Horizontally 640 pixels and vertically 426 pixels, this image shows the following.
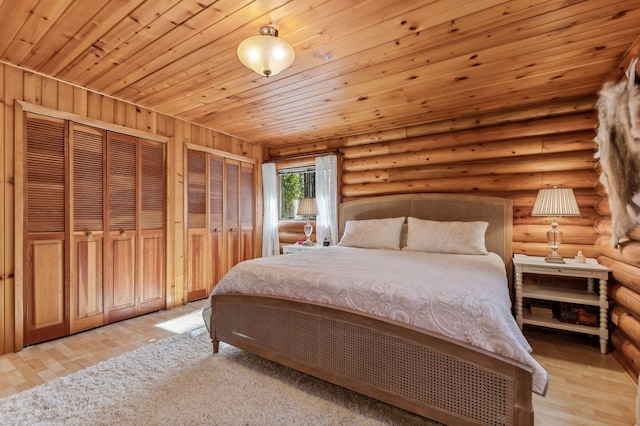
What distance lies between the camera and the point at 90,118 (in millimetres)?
2926

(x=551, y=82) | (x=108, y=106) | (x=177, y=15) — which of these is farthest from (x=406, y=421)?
(x=108, y=106)

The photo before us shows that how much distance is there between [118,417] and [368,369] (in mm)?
1437

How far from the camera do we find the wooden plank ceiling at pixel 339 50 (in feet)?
5.79

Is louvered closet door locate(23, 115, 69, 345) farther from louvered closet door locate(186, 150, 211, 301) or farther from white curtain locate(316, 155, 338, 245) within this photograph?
white curtain locate(316, 155, 338, 245)

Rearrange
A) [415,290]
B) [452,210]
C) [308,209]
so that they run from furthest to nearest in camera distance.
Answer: [308,209], [452,210], [415,290]

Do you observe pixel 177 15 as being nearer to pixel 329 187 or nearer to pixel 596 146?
pixel 329 187

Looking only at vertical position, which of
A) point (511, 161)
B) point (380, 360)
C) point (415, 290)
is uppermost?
point (511, 161)

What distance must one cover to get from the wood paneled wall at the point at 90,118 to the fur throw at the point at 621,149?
4.23 meters

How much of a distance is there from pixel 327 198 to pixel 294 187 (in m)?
0.92

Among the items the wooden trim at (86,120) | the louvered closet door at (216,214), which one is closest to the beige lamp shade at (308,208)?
the louvered closet door at (216,214)

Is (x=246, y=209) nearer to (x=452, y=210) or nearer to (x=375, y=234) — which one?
(x=375, y=234)

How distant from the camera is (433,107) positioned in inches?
127

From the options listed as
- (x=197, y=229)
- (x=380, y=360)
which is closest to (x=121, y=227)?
(x=197, y=229)

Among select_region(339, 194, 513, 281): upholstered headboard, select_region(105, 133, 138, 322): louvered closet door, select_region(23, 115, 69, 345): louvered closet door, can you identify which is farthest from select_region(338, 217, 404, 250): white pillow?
select_region(23, 115, 69, 345): louvered closet door
